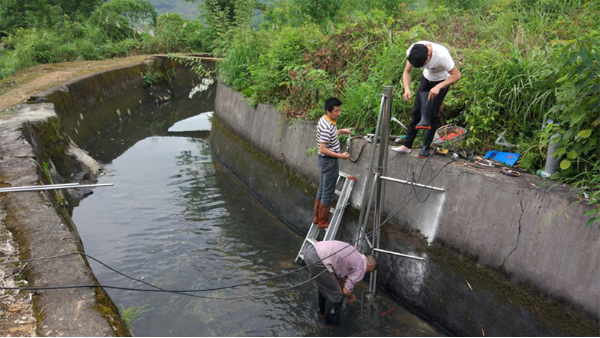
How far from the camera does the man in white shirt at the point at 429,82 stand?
530 cm

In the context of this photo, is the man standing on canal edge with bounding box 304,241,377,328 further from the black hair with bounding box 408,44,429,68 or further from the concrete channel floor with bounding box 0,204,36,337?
the concrete channel floor with bounding box 0,204,36,337

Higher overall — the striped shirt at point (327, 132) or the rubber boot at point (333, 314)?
the striped shirt at point (327, 132)

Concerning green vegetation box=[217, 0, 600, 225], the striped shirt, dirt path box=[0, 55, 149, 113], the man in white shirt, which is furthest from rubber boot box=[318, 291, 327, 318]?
dirt path box=[0, 55, 149, 113]

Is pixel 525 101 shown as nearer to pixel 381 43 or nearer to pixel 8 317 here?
pixel 381 43

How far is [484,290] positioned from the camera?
4.79m

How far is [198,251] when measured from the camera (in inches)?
283

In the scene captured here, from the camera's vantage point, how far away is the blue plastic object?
523cm

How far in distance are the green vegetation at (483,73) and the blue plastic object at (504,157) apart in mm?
97

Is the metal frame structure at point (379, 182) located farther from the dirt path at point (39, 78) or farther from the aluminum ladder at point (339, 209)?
the dirt path at point (39, 78)

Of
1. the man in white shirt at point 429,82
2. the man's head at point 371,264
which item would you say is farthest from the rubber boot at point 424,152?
the man's head at point 371,264

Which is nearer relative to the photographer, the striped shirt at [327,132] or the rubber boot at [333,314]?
the rubber boot at [333,314]

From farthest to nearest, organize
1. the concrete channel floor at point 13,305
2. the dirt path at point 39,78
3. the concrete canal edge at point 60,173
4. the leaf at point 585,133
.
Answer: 1. the dirt path at point 39,78
2. the leaf at point 585,133
3. the concrete canal edge at point 60,173
4. the concrete channel floor at point 13,305

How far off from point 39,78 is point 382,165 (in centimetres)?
1440

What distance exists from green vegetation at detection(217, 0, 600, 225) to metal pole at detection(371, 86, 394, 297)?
1058mm
